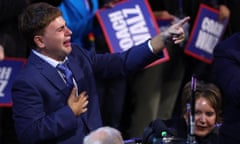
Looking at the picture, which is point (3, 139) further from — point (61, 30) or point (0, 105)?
point (61, 30)

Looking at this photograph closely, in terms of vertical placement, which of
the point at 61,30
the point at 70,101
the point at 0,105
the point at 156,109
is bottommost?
the point at 156,109

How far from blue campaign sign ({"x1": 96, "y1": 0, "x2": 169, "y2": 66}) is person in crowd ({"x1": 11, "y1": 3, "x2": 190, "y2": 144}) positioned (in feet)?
4.11

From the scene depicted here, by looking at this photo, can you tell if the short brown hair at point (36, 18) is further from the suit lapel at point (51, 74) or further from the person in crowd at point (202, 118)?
the person in crowd at point (202, 118)

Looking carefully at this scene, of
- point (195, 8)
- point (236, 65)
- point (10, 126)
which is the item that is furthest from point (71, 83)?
point (195, 8)

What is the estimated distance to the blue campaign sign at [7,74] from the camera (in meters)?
5.23

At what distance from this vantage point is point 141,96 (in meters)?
5.86

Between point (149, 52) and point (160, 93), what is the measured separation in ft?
5.97

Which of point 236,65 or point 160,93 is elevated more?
point 236,65

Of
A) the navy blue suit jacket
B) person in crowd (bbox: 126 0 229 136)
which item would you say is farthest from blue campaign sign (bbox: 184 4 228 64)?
the navy blue suit jacket

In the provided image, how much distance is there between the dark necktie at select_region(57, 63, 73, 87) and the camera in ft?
13.5

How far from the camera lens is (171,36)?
4.13 m

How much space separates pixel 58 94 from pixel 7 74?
50.7 inches

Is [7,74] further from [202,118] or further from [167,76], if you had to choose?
[202,118]

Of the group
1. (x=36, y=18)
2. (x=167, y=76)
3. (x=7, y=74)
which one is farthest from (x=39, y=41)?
(x=167, y=76)
